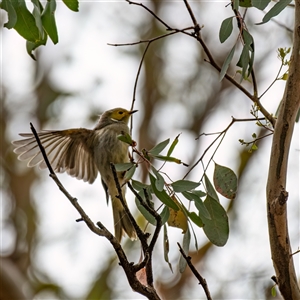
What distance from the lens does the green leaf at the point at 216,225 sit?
214cm

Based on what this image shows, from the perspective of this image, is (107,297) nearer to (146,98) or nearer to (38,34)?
(146,98)

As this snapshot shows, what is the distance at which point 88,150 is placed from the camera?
406cm

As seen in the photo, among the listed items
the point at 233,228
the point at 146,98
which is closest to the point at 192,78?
the point at 146,98

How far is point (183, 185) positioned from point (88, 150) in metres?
2.08

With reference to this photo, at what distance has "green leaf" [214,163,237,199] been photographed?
7.29 ft

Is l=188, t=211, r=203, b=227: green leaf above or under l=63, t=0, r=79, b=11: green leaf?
under

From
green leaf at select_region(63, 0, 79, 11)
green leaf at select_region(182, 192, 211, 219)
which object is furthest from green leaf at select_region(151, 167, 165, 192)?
green leaf at select_region(63, 0, 79, 11)

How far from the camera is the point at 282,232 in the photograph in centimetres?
191

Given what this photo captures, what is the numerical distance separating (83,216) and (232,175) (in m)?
0.69

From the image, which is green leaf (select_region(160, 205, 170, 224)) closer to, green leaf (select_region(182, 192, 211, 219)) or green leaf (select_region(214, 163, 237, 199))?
green leaf (select_region(182, 192, 211, 219))

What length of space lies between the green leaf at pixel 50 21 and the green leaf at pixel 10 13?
14 cm

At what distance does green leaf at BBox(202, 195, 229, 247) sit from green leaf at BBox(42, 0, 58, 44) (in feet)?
2.89

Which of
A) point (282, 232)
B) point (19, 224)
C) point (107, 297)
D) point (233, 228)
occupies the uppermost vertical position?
point (19, 224)

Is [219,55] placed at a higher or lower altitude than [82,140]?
higher
